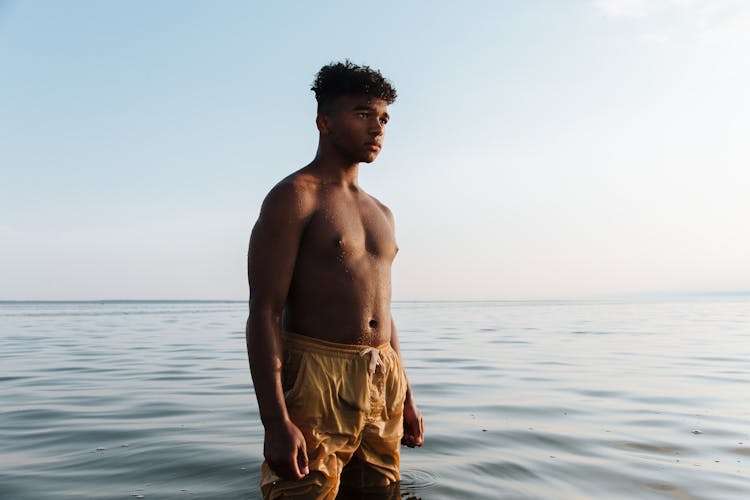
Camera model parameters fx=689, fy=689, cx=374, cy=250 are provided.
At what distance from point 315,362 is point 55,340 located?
1493cm

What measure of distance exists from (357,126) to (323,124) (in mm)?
173

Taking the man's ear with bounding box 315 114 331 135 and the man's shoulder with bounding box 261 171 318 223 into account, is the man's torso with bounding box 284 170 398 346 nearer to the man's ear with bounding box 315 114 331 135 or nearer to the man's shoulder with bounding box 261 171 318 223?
the man's shoulder with bounding box 261 171 318 223

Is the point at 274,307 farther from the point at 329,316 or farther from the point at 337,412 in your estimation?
the point at 337,412

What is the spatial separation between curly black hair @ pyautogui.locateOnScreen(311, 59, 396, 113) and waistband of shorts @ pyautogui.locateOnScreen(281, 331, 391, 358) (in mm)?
1029

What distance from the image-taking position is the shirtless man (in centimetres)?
265

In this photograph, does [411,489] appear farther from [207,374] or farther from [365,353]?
[207,374]

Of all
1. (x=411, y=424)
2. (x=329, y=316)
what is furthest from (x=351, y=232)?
(x=411, y=424)

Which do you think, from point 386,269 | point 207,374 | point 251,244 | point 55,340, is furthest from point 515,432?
point 55,340

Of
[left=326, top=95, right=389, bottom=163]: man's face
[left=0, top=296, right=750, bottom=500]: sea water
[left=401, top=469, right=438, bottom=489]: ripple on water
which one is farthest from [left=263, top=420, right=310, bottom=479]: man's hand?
[left=401, top=469, right=438, bottom=489]: ripple on water

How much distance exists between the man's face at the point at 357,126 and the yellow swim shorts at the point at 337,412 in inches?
33.5

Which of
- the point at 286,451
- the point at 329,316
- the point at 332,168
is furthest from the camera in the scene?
the point at 332,168

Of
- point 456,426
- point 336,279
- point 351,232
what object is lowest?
point 456,426

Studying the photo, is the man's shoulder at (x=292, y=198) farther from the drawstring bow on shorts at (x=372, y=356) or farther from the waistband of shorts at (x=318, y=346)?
the drawstring bow on shorts at (x=372, y=356)

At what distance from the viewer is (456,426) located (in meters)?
5.87
